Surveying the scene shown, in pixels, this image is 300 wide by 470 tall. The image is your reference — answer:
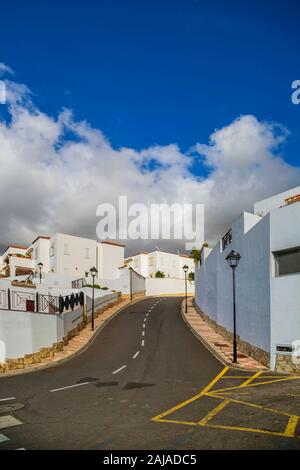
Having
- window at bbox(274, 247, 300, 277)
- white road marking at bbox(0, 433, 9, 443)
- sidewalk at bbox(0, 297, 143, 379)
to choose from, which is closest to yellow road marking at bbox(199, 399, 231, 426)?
white road marking at bbox(0, 433, 9, 443)

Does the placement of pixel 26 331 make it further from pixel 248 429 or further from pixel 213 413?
pixel 248 429

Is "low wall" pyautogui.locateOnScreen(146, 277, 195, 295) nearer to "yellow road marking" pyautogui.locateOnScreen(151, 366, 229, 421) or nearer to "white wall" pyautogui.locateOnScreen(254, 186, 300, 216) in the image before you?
"white wall" pyautogui.locateOnScreen(254, 186, 300, 216)

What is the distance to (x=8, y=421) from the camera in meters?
9.60

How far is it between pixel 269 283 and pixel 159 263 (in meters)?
85.0

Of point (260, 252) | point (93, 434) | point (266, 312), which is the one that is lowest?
point (93, 434)

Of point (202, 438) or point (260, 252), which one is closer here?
point (202, 438)

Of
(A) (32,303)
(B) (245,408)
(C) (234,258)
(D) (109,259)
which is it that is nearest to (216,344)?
(C) (234,258)

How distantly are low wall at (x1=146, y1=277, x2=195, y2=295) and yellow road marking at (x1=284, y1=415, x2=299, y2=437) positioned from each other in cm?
6552

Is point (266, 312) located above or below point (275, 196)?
below

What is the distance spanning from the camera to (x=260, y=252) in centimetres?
1850

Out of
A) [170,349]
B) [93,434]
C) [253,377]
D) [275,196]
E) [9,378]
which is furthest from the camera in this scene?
[275,196]
